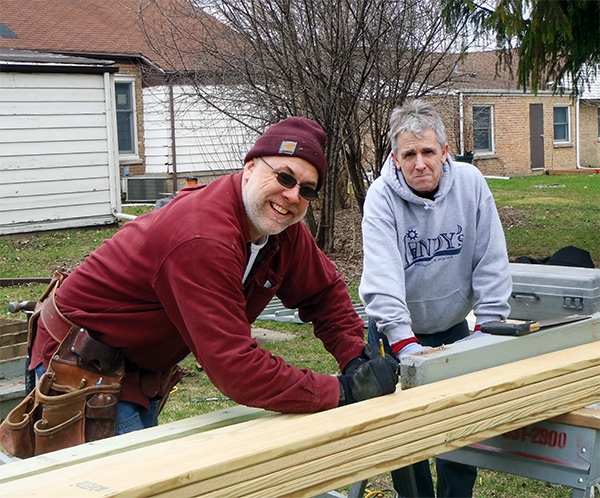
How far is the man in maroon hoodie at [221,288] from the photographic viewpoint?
255 centimetres

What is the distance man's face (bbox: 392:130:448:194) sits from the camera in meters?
3.59

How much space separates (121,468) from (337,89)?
891 cm

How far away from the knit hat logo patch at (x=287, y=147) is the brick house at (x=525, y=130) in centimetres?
2410

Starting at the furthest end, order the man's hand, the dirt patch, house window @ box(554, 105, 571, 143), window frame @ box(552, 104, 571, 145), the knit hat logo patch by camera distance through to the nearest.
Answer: house window @ box(554, 105, 571, 143), window frame @ box(552, 104, 571, 145), the dirt patch, the man's hand, the knit hat logo patch

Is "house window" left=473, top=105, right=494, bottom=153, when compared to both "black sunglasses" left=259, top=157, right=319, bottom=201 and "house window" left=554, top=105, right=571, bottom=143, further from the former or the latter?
"black sunglasses" left=259, top=157, right=319, bottom=201

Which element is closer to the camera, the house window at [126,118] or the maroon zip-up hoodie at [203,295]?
the maroon zip-up hoodie at [203,295]

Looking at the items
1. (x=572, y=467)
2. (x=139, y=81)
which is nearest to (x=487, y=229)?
(x=572, y=467)

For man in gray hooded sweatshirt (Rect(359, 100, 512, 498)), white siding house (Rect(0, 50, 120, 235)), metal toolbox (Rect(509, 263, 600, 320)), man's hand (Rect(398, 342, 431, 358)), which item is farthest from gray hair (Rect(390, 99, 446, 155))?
white siding house (Rect(0, 50, 120, 235))

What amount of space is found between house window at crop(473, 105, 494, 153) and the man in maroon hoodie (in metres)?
26.6

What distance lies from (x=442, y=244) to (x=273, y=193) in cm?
121

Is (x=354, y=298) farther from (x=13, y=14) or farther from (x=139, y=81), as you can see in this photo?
(x=13, y=14)

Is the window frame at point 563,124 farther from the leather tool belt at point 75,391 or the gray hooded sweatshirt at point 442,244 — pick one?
the leather tool belt at point 75,391

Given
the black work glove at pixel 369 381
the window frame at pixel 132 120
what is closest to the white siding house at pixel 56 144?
the window frame at pixel 132 120

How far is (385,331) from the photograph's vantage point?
11.4 ft
